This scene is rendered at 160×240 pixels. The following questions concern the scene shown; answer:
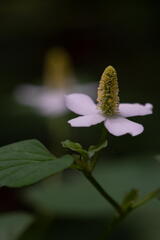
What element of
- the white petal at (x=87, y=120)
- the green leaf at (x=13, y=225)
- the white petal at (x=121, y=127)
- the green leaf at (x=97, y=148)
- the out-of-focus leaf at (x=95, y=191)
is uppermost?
the white petal at (x=87, y=120)

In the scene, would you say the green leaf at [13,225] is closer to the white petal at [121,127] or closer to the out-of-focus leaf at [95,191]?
the out-of-focus leaf at [95,191]

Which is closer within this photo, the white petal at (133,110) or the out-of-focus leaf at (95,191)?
the white petal at (133,110)

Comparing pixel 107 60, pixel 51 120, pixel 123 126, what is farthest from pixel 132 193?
pixel 107 60

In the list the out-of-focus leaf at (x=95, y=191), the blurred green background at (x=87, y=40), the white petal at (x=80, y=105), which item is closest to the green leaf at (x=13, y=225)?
the out-of-focus leaf at (x=95, y=191)

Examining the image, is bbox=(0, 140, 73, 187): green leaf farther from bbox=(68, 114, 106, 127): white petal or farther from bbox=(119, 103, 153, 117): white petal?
bbox=(119, 103, 153, 117): white petal

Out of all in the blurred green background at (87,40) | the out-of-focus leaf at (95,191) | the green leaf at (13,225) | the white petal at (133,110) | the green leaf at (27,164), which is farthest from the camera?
the blurred green background at (87,40)

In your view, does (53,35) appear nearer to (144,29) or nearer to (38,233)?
(144,29)

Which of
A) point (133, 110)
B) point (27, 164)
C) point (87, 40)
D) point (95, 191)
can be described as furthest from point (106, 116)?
point (87, 40)
